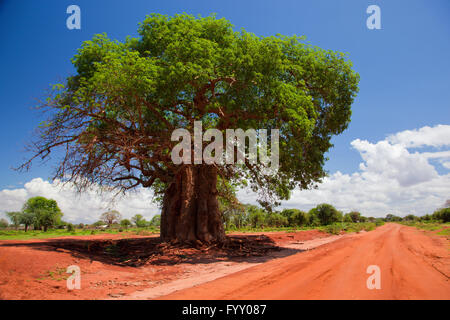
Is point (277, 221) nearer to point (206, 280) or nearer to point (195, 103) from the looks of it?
point (195, 103)

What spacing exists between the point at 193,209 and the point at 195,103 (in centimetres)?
594

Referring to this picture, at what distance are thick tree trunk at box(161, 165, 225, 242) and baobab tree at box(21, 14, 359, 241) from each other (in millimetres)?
58

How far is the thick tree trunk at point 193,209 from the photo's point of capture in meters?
14.1

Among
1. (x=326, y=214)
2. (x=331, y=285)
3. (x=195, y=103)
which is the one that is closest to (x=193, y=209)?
(x=195, y=103)

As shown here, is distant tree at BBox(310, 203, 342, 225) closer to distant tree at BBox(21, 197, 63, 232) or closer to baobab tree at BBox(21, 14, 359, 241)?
baobab tree at BBox(21, 14, 359, 241)

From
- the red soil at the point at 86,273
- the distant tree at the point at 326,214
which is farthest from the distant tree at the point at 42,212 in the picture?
the distant tree at the point at 326,214

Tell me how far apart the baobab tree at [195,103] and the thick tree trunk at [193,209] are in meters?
0.06

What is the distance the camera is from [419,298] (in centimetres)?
445

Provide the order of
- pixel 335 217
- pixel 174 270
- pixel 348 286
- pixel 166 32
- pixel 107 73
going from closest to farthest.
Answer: pixel 348 286 < pixel 174 270 < pixel 107 73 < pixel 166 32 < pixel 335 217

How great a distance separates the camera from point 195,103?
13852mm

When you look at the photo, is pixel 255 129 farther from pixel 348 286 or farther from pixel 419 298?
pixel 419 298

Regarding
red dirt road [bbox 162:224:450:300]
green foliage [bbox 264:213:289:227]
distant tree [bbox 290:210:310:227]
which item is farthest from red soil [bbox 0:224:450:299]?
distant tree [bbox 290:210:310:227]

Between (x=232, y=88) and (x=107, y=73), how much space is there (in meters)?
5.72
